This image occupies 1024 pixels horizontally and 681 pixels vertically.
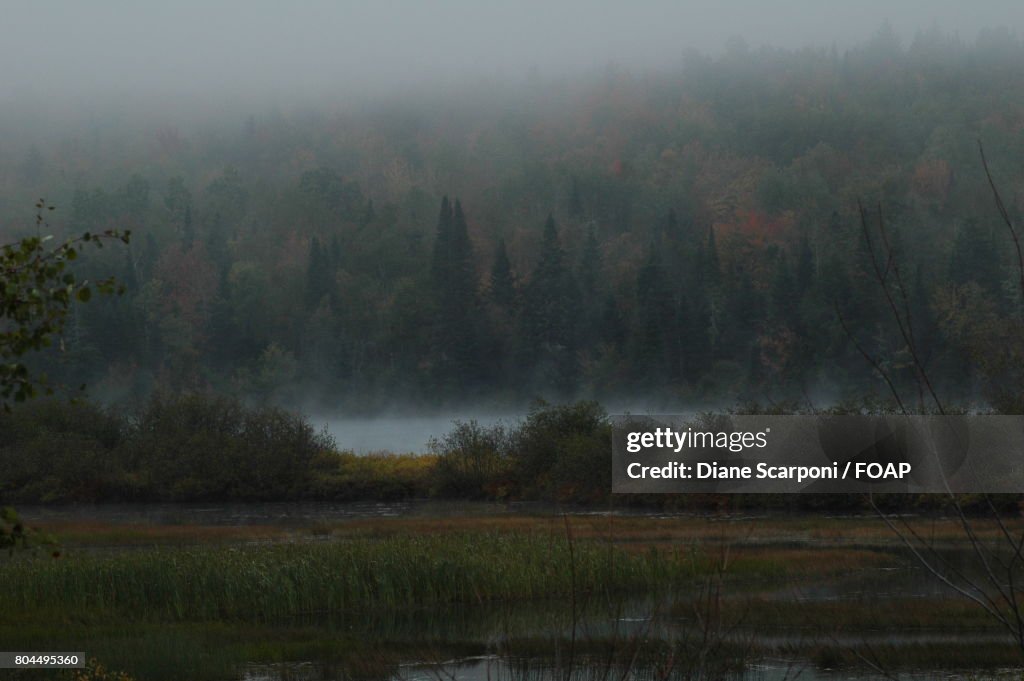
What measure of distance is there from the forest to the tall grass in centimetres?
4715

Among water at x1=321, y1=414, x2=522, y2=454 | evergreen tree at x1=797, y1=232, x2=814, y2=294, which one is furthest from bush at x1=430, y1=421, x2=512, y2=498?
evergreen tree at x1=797, y1=232, x2=814, y2=294

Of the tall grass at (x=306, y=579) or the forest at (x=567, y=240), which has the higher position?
the forest at (x=567, y=240)

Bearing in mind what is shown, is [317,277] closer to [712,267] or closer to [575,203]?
[575,203]

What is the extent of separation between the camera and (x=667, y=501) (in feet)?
170

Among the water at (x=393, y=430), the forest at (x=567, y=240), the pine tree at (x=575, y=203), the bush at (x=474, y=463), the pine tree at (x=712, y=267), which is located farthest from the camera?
the pine tree at (x=575, y=203)

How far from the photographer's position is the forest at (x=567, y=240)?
106000mm

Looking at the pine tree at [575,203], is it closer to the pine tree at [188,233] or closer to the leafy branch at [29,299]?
the pine tree at [188,233]

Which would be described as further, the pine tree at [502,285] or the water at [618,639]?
the pine tree at [502,285]

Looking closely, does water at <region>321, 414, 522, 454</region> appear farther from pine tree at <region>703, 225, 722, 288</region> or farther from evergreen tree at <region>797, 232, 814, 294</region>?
evergreen tree at <region>797, 232, 814, 294</region>

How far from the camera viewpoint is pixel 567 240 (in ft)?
444

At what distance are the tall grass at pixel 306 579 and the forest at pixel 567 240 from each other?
47.2 m

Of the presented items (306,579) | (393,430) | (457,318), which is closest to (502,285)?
(457,318)

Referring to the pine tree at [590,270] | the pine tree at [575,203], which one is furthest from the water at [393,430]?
the pine tree at [575,203]

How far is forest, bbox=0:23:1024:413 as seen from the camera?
348ft
